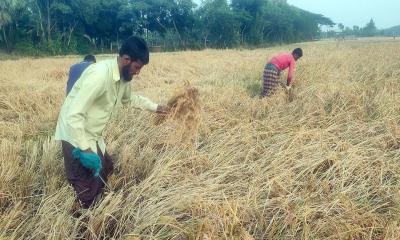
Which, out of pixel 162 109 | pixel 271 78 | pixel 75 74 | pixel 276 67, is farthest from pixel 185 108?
pixel 276 67

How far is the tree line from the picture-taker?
30094mm

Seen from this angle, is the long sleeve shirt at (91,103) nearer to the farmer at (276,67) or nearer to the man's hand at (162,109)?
the man's hand at (162,109)

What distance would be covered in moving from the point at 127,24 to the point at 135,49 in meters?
32.8

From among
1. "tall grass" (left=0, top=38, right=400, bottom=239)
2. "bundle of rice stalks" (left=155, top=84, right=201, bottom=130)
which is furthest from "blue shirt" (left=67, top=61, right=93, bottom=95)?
"bundle of rice stalks" (left=155, top=84, right=201, bottom=130)

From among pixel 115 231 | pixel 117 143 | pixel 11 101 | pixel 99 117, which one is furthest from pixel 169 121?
pixel 11 101

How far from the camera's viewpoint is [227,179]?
3.15 meters

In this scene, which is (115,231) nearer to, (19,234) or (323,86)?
(19,234)

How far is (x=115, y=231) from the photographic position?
102 inches

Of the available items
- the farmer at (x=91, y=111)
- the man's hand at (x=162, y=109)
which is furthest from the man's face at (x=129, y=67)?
the man's hand at (x=162, y=109)

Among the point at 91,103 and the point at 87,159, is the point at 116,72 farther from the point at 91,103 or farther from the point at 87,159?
the point at 87,159

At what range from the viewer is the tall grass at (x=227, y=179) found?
8.35 feet

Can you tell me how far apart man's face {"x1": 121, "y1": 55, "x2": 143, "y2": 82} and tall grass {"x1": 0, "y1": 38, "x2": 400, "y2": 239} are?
33.5 inches

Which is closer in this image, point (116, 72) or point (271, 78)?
point (116, 72)

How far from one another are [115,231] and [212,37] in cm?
3646
